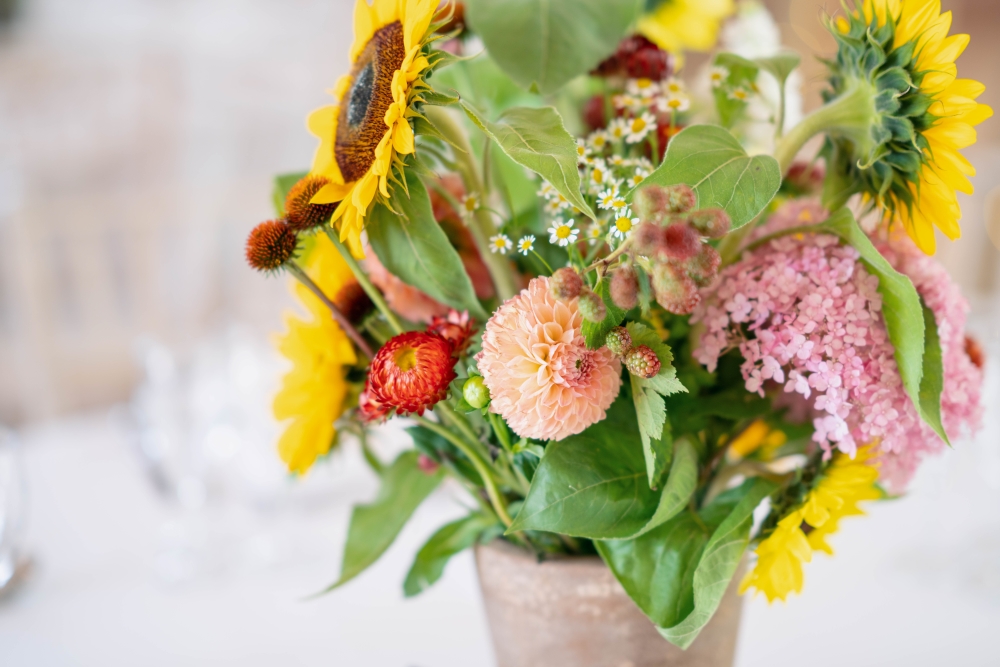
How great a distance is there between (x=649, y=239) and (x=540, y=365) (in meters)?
0.07

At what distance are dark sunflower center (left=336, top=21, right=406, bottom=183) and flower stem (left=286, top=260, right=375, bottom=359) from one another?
43 mm

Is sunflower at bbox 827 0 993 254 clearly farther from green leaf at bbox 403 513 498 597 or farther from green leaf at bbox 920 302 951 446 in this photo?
green leaf at bbox 403 513 498 597

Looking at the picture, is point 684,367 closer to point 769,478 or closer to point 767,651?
point 769,478

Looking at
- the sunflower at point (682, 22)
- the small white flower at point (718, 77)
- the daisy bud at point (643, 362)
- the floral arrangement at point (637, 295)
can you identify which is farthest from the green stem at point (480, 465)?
the sunflower at point (682, 22)

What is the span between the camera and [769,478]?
0.35m

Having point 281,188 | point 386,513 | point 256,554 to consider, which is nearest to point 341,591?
point 256,554

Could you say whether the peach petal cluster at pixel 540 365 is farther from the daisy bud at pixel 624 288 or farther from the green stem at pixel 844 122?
the green stem at pixel 844 122

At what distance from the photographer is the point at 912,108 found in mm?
292

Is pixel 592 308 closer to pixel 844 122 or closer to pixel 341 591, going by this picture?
pixel 844 122

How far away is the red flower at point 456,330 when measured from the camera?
310mm

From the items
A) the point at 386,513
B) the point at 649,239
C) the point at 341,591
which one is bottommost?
the point at 341,591

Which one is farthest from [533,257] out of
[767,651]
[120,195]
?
[120,195]

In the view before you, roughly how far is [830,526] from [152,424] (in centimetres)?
55

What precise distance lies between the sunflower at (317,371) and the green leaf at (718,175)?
15 centimetres
